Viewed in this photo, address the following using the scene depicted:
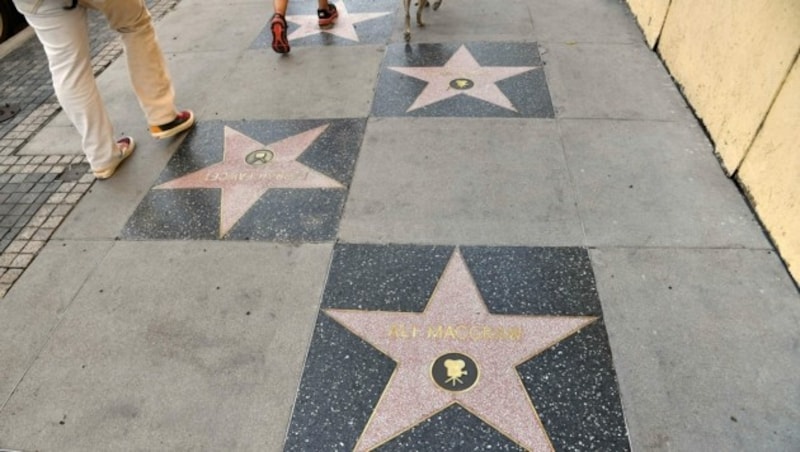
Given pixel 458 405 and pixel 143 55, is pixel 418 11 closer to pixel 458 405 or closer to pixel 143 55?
pixel 143 55

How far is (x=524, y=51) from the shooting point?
436cm

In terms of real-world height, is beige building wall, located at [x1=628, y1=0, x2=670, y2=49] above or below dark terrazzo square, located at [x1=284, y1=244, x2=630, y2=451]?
above

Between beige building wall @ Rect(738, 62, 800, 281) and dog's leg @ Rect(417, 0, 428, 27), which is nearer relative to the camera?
beige building wall @ Rect(738, 62, 800, 281)

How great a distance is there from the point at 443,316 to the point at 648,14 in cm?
348

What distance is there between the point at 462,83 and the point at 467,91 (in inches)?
5.0

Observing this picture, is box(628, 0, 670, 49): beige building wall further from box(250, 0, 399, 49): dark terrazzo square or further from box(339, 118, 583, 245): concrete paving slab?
box(250, 0, 399, 49): dark terrazzo square

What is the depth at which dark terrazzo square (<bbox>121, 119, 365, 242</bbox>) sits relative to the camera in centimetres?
291

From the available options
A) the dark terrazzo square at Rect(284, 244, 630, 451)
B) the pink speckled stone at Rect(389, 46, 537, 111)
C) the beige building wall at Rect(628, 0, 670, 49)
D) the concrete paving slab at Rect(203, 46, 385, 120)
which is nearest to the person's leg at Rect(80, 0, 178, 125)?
the concrete paving slab at Rect(203, 46, 385, 120)

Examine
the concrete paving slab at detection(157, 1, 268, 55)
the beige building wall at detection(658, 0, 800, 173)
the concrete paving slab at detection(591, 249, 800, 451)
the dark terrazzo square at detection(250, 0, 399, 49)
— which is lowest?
the concrete paving slab at detection(157, 1, 268, 55)

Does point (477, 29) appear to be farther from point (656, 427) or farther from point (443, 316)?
point (656, 427)

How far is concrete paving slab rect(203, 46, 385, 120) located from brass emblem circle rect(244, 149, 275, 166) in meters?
0.47

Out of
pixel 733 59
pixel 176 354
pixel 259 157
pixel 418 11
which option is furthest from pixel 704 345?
pixel 418 11

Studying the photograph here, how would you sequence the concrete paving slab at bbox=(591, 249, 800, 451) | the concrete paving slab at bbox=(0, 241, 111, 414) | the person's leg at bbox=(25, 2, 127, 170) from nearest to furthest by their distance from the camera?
the concrete paving slab at bbox=(591, 249, 800, 451) < the concrete paving slab at bbox=(0, 241, 111, 414) < the person's leg at bbox=(25, 2, 127, 170)

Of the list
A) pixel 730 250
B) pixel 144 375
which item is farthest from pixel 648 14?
pixel 144 375
